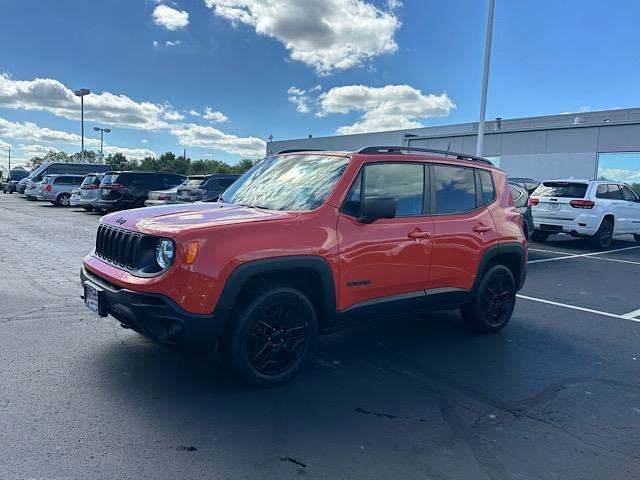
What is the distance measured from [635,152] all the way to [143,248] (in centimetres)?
2565

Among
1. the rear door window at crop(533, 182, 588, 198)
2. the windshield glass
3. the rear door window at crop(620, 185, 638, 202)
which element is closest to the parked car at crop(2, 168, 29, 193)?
the windshield glass

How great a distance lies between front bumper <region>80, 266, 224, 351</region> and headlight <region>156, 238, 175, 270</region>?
9.3 inches

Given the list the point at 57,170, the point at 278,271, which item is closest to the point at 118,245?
the point at 278,271

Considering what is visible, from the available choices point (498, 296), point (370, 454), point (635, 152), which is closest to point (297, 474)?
point (370, 454)

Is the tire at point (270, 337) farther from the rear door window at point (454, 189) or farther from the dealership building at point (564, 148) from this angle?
the dealership building at point (564, 148)

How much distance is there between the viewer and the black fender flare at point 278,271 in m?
3.55

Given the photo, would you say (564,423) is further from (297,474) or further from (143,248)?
(143,248)

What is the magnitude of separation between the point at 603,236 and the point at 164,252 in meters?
12.6

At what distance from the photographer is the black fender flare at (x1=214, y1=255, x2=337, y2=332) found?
140 inches

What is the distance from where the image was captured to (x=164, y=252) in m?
3.60

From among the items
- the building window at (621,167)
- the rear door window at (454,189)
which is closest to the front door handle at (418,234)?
the rear door window at (454,189)

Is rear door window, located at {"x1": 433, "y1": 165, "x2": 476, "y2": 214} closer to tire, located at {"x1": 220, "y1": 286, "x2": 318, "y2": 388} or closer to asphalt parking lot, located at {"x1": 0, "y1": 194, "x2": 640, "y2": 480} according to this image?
asphalt parking lot, located at {"x1": 0, "y1": 194, "x2": 640, "y2": 480}

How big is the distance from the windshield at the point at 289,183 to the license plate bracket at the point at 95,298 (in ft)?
4.71

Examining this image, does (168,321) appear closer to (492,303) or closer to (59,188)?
(492,303)
